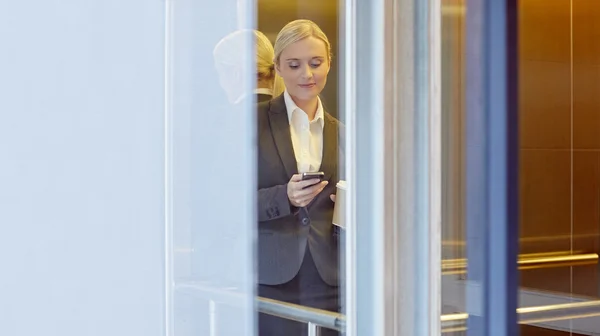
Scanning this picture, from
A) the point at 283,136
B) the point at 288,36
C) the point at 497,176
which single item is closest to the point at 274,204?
the point at 283,136

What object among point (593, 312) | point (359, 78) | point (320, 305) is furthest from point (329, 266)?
point (593, 312)

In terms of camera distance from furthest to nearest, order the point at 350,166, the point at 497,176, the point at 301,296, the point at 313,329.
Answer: the point at 301,296 → the point at 313,329 → the point at 350,166 → the point at 497,176

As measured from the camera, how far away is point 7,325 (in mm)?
1558

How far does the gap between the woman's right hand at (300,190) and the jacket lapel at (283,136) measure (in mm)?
21

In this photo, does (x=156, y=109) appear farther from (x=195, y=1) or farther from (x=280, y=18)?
(x=280, y=18)

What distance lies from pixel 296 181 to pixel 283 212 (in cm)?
7

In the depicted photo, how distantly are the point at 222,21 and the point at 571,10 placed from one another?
188 cm

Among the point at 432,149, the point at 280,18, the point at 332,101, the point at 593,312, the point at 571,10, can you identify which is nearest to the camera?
the point at 432,149

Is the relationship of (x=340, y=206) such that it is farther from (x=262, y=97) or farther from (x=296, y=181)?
(x=262, y=97)

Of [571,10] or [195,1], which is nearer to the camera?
[195,1]

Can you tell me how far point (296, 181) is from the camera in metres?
1.99

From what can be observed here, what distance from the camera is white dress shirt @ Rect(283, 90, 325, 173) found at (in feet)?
6.40

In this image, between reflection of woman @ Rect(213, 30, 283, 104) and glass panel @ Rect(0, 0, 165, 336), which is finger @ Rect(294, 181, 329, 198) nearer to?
reflection of woman @ Rect(213, 30, 283, 104)

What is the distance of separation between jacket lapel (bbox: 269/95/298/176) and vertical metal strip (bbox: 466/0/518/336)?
618 mm
